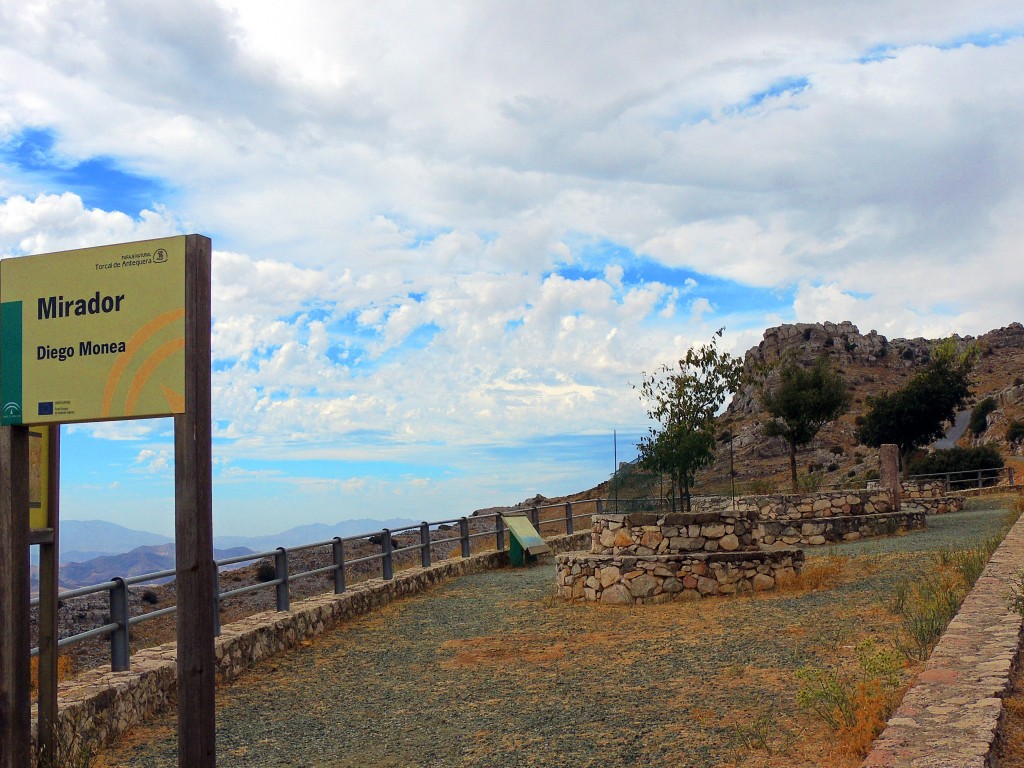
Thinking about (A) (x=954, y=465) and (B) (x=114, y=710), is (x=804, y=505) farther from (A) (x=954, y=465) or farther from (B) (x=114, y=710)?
(A) (x=954, y=465)

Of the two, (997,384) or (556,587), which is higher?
(997,384)

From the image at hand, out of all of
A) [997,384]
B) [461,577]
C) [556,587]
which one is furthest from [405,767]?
[997,384]

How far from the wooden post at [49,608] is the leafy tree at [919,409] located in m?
46.1

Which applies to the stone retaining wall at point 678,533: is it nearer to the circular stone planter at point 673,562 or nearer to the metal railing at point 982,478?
the circular stone planter at point 673,562

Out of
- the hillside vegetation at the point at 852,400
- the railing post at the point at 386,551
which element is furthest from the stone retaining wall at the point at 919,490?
the railing post at the point at 386,551

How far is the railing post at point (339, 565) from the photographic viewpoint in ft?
38.0

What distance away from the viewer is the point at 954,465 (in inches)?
1602

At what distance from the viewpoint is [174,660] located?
7992 mm

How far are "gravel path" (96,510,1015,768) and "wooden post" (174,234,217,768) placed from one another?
156 centimetres

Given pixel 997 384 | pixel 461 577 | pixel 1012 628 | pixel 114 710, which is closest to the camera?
pixel 1012 628

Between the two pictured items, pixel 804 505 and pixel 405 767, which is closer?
pixel 405 767

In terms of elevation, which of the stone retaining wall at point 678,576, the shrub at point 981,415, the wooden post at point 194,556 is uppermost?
the shrub at point 981,415

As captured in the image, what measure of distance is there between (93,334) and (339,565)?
694 cm

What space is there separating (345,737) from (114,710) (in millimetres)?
1821
